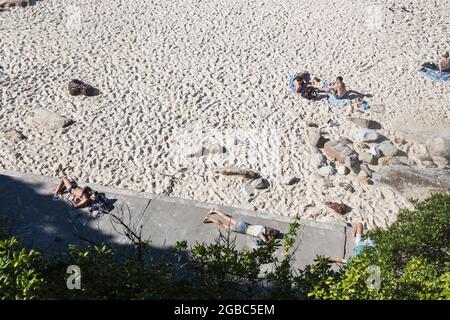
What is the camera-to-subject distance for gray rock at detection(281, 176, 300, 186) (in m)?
10.2

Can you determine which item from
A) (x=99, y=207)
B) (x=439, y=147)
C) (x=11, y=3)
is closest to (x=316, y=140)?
(x=439, y=147)

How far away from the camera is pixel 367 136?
11.4m

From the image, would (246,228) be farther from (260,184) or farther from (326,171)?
(326,171)

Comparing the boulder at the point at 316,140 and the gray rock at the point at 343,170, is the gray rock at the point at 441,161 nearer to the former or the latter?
the gray rock at the point at 343,170

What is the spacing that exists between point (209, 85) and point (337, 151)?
4027mm

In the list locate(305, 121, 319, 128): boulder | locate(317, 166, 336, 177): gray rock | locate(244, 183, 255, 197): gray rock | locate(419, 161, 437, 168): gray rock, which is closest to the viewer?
locate(244, 183, 255, 197): gray rock

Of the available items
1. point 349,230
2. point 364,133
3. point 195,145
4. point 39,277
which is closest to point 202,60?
point 195,145

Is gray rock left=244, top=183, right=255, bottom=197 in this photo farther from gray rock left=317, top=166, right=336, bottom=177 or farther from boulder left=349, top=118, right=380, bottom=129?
boulder left=349, top=118, right=380, bottom=129

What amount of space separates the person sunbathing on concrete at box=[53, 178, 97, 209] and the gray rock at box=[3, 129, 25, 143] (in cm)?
216

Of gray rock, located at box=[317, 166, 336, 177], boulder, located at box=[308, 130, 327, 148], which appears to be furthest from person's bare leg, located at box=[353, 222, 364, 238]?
boulder, located at box=[308, 130, 327, 148]

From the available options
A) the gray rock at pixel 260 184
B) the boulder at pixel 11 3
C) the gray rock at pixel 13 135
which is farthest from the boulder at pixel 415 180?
the boulder at pixel 11 3

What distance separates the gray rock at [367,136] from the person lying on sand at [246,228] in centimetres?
386

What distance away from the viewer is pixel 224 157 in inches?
425

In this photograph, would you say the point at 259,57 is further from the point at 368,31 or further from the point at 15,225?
the point at 15,225
